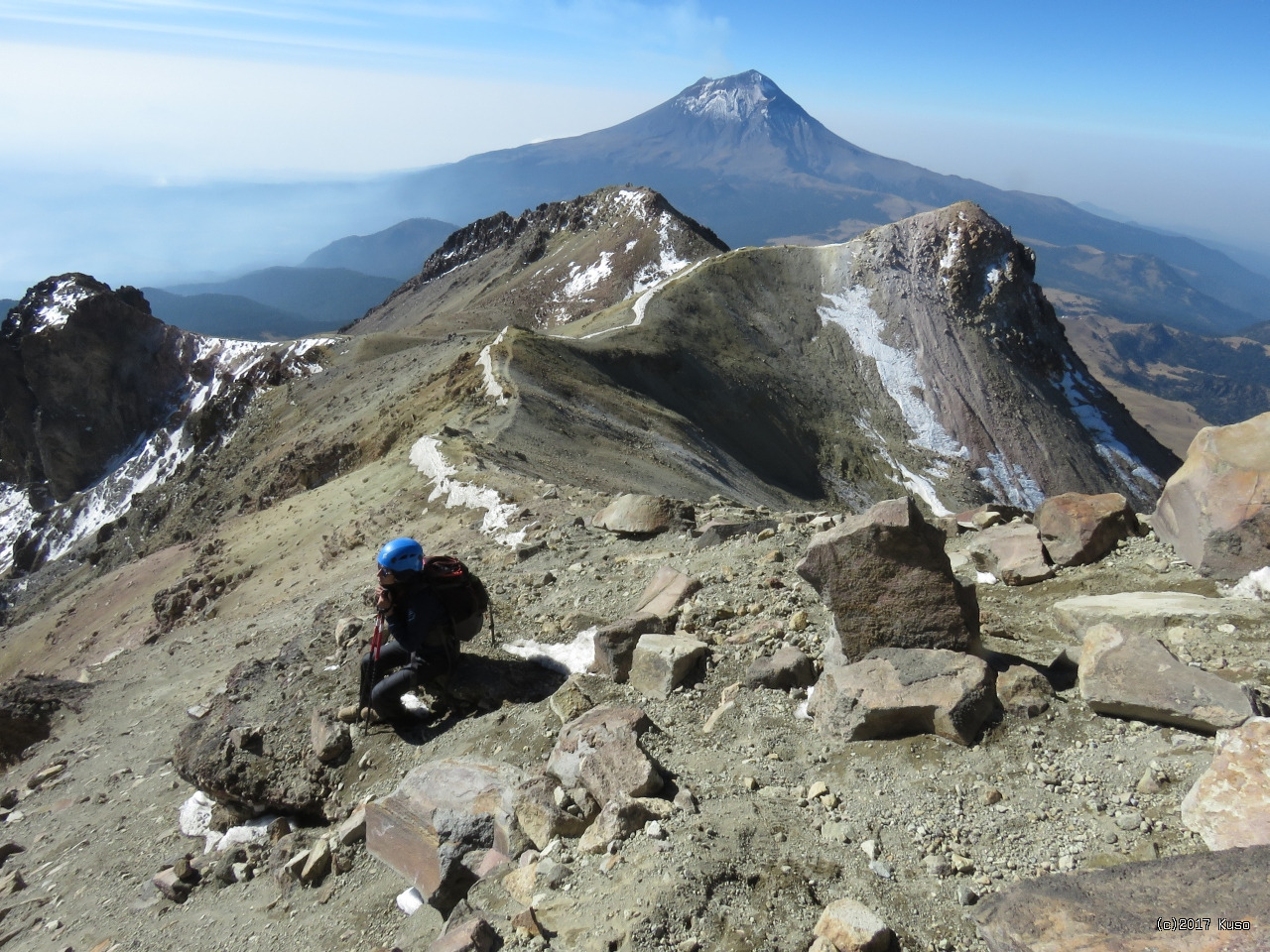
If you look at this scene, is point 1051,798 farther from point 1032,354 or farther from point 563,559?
point 1032,354

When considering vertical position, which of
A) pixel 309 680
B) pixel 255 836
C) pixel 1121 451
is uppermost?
pixel 309 680

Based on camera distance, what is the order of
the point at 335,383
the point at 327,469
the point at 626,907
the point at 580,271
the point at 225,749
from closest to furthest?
1. the point at 626,907
2. the point at 225,749
3. the point at 327,469
4. the point at 335,383
5. the point at 580,271

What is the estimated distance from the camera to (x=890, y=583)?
20.9 ft

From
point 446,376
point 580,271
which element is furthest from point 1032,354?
point 446,376

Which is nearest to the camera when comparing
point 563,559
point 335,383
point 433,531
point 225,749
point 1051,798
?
point 1051,798

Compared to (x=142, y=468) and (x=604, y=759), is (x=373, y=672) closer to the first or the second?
(x=604, y=759)

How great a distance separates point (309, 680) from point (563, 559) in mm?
4607

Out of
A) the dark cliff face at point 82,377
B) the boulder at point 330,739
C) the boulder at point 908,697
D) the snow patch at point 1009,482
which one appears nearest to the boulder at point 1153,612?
the boulder at point 908,697

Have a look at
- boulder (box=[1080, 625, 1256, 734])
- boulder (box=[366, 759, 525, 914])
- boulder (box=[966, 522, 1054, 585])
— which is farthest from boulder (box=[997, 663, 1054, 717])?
boulder (box=[366, 759, 525, 914])

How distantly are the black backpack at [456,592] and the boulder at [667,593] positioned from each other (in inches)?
72.1

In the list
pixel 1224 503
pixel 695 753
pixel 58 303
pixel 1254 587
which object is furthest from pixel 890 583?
pixel 58 303

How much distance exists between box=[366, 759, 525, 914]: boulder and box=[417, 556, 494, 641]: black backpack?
1.95 metres

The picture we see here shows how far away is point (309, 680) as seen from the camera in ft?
29.0

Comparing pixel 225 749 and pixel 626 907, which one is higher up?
pixel 626 907
